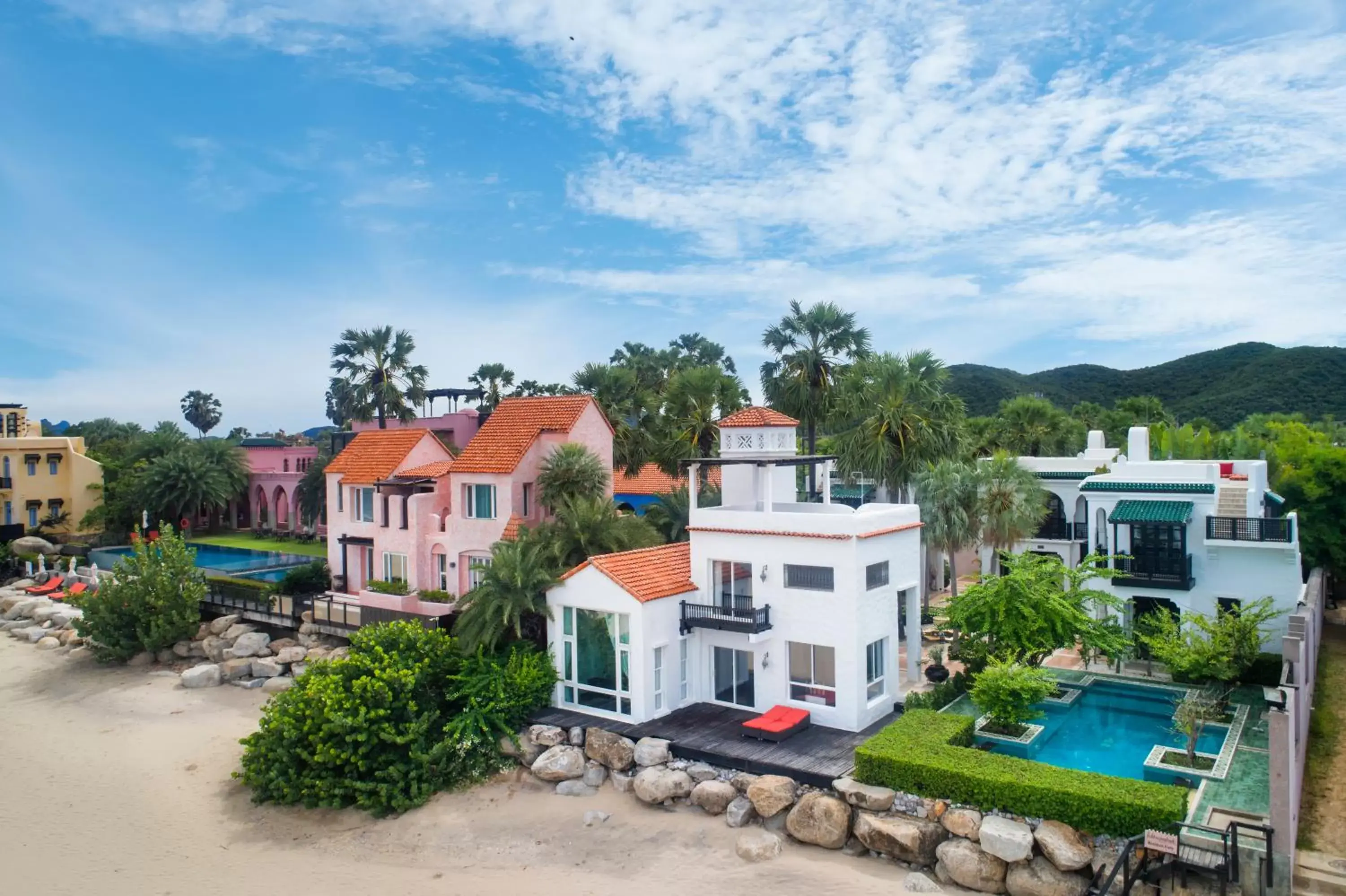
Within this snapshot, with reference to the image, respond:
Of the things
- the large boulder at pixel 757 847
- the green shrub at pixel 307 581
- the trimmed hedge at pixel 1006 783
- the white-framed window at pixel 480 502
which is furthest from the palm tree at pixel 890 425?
the green shrub at pixel 307 581

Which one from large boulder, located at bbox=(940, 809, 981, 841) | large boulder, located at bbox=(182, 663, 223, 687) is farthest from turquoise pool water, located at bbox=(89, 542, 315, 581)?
large boulder, located at bbox=(940, 809, 981, 841)

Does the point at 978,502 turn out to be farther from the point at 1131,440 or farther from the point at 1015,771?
the point at 1015,771

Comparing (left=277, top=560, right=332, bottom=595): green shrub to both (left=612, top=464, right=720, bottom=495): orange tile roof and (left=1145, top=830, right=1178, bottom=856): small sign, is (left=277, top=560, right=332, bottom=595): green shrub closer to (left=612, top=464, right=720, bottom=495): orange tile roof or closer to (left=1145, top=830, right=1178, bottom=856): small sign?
(left=612, top=464, right=720, bottom=495): orange tile roof

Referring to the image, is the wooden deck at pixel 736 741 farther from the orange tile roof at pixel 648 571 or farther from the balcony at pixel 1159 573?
the balcony at pixel 1159 573

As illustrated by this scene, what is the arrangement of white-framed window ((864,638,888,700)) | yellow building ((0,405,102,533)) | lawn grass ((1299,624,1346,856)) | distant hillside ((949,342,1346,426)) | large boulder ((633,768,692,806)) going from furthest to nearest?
distant hillside ((949,342,1346,426)) < yellow building ((0,405,102,533)) < white-framed window ((864,638,888,700)) < large boulder ((633,768,692,806)) < lawn grass ((1299,624,1346,856))

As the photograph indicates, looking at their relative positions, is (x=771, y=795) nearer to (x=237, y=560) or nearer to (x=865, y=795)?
(x=865, y=795)

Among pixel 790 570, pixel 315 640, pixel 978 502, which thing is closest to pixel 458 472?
pixel 315 640

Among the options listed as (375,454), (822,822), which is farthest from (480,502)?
(822,822)
